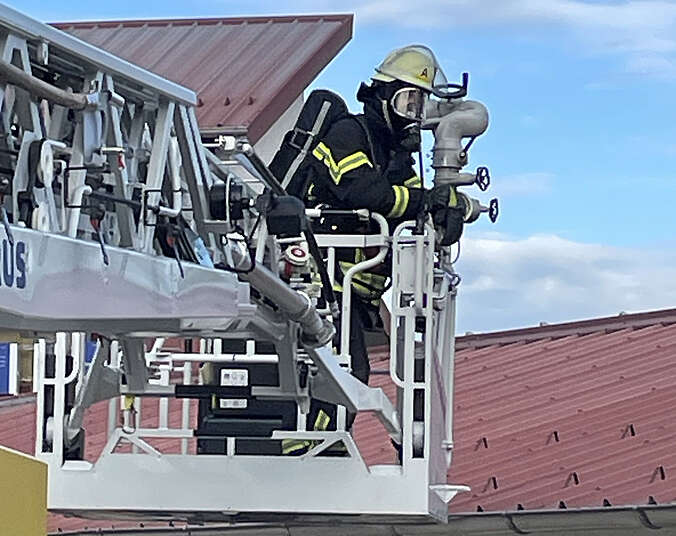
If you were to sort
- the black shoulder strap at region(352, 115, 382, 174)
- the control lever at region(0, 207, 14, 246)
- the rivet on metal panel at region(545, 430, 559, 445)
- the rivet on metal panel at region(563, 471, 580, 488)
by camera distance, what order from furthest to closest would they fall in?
the rivet on metal panel at region(545, 430, 559, 445)
the rivet on metal panel at region(563, 471, 580, 488)
the black shoulder strap at region(352, 115, 382, 174)
the control lever at region(0, 207, 14, 246)

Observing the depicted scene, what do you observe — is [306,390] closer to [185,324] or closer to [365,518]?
[365,518]

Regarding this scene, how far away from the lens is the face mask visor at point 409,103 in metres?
9.49

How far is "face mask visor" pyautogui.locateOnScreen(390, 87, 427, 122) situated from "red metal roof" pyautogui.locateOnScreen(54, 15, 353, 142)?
11.0 metres

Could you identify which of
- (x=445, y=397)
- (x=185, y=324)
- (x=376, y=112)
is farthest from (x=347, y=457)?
(x=185, y=324)

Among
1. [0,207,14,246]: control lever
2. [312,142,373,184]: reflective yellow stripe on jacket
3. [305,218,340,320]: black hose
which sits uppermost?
[312,142,373,184]: reflective yellow stripe on jacket

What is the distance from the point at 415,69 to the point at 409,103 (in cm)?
21

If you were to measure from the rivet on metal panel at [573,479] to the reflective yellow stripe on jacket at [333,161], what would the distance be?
250cm

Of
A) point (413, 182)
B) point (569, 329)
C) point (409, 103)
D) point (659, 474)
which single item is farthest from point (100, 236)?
point (569, 329)

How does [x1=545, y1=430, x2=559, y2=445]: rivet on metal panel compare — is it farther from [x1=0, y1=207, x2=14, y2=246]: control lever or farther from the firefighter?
[x1=0, y1=207, x2=14, y2=246]: control lever

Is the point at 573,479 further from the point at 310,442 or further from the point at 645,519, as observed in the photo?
the point at 310,442

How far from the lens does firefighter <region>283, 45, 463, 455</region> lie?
30.2ft

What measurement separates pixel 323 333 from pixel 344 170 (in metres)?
1.19

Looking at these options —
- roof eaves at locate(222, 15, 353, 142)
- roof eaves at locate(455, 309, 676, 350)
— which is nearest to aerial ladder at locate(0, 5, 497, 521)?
roof eaves at locate(455, 309, 676, 350)

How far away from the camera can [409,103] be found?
9539 millimetres
